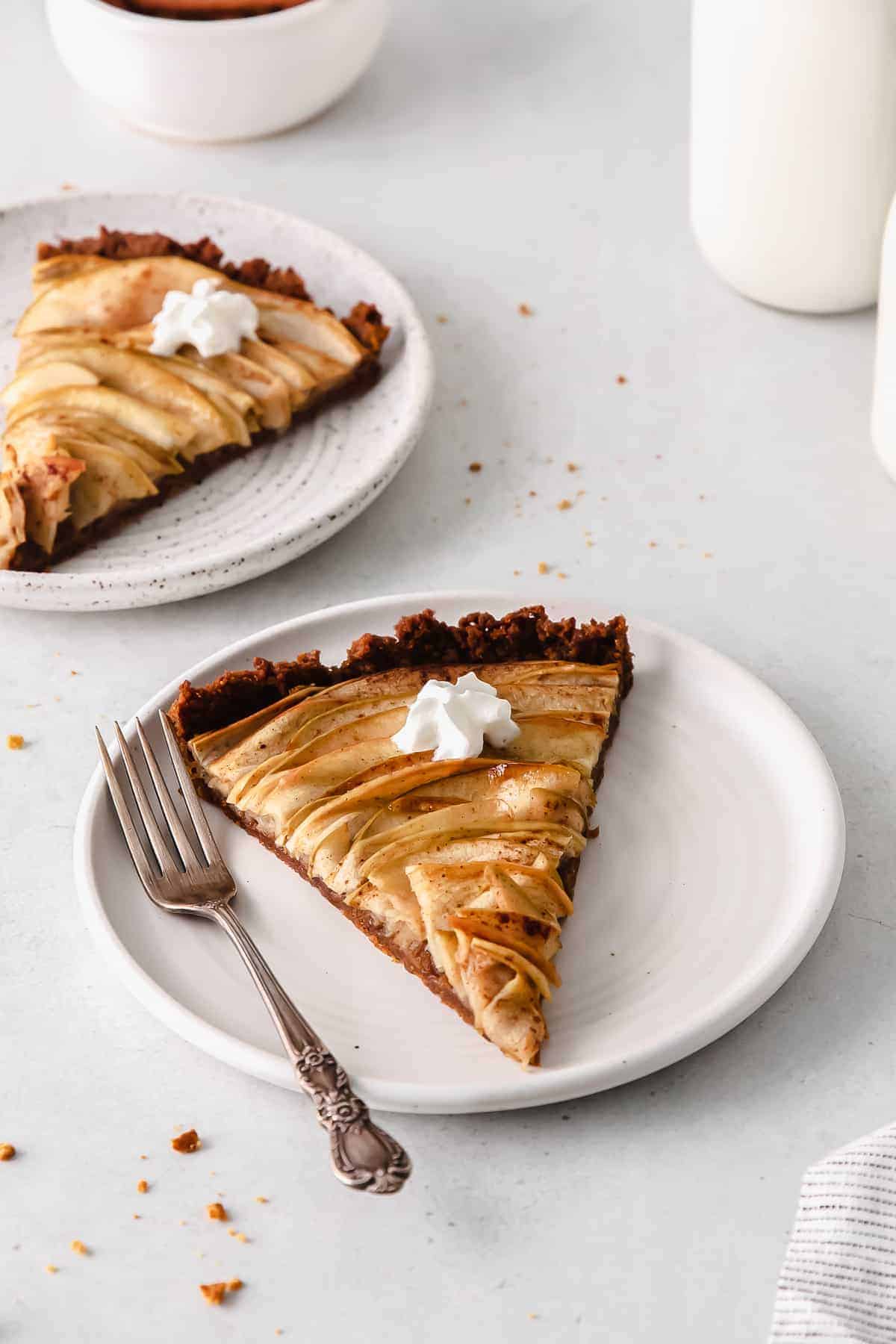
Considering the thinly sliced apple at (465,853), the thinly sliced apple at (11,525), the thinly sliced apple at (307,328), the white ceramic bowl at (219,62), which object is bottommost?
the thinly sliced apple at (465,853)

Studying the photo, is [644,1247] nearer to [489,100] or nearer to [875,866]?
[875,866]

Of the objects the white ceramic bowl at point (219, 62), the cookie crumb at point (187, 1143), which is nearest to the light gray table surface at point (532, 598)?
the cookie crumb at point (187, 1143)

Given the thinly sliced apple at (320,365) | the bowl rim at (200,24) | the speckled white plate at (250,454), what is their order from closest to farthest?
1. the speckled white plate at (250,454)
2. the thinly sliced apple at (320,365)
3. the bowl rim at (200,24)

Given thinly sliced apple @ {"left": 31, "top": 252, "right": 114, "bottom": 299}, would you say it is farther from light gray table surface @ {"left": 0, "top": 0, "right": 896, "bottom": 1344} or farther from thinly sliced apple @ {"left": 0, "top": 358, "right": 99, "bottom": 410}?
light gray table surface @ {"left": 0, "top": 0, "right": 896, "bottom": 1344}

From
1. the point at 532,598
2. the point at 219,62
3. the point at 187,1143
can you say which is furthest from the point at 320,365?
the point at 187,1143

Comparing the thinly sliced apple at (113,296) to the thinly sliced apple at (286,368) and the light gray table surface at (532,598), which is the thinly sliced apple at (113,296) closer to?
the thinly sliced apple at (286,368)

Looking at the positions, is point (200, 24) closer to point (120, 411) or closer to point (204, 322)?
point (204, 322)

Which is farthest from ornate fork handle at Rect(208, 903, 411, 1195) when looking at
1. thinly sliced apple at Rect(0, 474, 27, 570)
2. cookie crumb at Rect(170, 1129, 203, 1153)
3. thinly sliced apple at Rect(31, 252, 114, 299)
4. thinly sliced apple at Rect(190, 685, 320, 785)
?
thinly sliced apple at Rect(31, 252, 114, 299)
